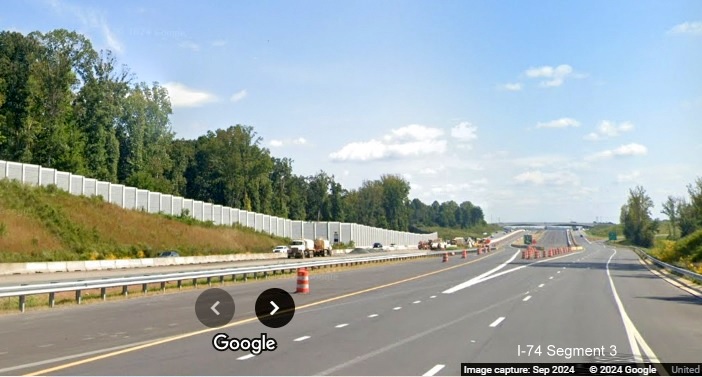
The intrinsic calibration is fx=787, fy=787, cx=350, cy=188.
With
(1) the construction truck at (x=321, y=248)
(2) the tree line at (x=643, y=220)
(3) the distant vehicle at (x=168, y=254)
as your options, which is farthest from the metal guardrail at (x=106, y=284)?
(2) the tree line at (x=643, y=220)

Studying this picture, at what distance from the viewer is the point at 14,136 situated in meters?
93.4

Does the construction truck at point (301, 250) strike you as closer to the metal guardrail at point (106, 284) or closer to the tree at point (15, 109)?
the tree at point (15, 109)

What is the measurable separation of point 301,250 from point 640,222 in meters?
124

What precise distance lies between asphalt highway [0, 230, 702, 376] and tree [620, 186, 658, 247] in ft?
523

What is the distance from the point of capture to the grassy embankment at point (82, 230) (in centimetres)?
5762

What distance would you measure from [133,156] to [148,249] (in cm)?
4600

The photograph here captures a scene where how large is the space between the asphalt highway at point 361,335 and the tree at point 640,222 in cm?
15937

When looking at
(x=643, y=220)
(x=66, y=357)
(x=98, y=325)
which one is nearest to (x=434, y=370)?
(x=66, y=357)

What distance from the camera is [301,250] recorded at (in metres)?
85.7

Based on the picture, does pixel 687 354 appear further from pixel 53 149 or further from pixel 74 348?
pixel 53 149

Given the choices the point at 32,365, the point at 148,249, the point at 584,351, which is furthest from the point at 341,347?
the point at 148,249

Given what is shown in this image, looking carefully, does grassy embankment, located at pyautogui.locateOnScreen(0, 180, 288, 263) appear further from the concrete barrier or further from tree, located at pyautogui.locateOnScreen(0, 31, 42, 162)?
tree, located at pyautogui.locateOnScreen(0, 31, 42, 162)

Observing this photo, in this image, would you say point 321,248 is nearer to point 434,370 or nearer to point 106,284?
point 106,284

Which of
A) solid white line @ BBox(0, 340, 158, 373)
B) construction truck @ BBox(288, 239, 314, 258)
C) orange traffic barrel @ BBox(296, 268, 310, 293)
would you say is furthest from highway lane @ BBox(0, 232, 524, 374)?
construction truck @ BBox(288, 239, 314, 258)
